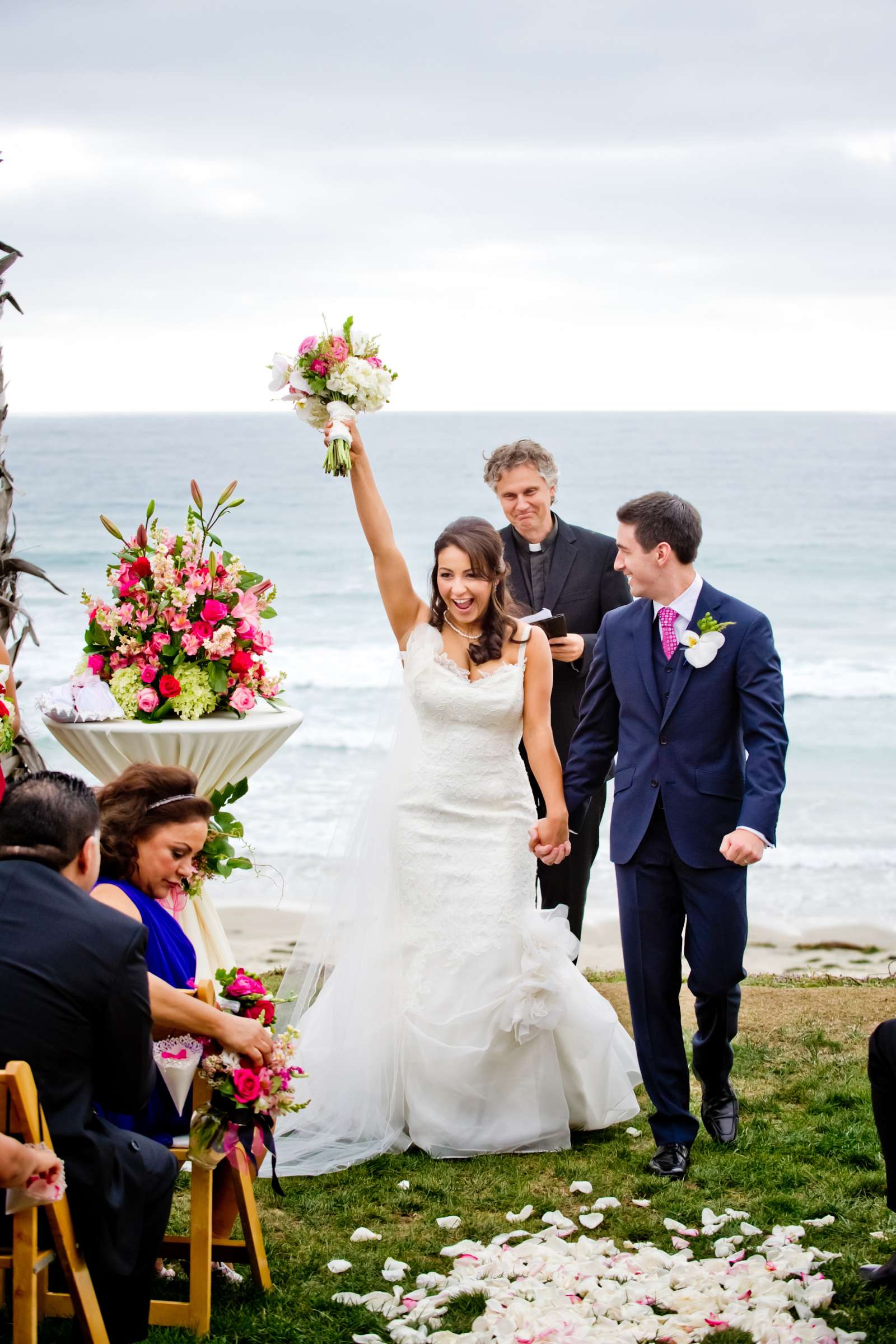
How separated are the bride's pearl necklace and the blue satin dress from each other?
1904 mm

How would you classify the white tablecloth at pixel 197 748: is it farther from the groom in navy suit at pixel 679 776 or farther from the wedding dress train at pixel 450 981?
the groom in navy suit at pixel 679 776

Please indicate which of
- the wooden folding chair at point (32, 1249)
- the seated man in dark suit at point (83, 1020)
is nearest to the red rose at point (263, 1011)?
the seated man in dark suit at point (83, 1020)

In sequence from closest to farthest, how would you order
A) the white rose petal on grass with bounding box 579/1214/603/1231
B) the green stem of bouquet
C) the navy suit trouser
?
1. the white rose petal on grass with bounding box 579/1214/603/1231
2. the navy suit trouser
3. the green stem of bouquet

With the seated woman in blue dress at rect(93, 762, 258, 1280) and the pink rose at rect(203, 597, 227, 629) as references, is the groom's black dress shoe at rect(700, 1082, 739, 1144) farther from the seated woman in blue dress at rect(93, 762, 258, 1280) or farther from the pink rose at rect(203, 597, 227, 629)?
the pink rose at rect(203, 597, 227, 629)

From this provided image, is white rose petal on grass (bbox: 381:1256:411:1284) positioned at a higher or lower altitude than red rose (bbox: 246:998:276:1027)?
lower

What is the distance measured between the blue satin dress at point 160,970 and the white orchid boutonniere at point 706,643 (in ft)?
6.16

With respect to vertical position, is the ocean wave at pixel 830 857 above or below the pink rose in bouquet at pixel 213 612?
below

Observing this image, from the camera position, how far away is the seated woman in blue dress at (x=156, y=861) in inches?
133

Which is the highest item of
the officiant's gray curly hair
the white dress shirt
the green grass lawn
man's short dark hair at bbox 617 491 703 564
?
the officiant's gray curly hair

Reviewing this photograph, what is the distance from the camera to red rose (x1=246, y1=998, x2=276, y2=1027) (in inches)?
129

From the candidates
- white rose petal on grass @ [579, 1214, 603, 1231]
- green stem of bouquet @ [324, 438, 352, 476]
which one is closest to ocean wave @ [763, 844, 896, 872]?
white rose petal on grass @ [579, 1214, 603, 1231]

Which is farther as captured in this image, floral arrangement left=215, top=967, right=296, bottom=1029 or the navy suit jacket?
the navy suit jacket

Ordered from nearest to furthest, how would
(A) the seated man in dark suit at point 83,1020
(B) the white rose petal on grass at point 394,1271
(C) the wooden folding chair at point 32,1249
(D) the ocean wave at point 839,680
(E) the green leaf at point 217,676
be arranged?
(C) the wooden folding chair at point 32,1249 < (A) the seated man in dark suit at point 83,1020 < (B) the white rose petal on grass at point 394,1271 < (E) the green leaf at point 217,676 < (D) the ocean wave at point 839,680

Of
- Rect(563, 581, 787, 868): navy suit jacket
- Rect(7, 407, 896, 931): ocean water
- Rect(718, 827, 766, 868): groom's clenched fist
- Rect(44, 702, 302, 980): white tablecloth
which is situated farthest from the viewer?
Rect(7, 407, 896, 931): ocean water
